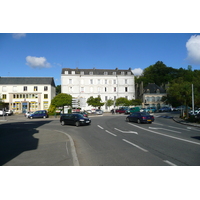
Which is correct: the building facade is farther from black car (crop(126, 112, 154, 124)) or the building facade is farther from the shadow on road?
the shadow on road

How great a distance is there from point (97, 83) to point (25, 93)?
24146 mm

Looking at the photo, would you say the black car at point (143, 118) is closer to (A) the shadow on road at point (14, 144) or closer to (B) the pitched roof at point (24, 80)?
(A) the shadow on road at point (14, 144)

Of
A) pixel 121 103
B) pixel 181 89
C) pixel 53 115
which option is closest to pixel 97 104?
pixel 121 103

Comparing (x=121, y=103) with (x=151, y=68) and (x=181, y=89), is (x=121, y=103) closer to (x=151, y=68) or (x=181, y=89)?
(x=181, y=89)

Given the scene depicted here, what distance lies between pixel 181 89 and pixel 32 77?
50.2m

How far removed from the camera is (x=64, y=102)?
46750 millimetres

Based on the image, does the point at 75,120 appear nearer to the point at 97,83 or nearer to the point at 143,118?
the point at 143,118

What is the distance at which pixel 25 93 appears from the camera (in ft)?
205

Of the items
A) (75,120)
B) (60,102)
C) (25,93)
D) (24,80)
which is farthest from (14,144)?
(24,80)

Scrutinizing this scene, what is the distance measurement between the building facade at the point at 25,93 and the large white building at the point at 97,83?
6659mm

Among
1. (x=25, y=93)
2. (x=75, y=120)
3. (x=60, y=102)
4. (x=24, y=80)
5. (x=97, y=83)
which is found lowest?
(x=75, y=120)

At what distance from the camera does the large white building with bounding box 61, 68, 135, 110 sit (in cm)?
6750

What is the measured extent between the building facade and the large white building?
21.8ft

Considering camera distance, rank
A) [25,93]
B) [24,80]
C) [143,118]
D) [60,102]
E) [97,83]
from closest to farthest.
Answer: [143,118], [60,102], [25,93], [24,80], [97,83]
